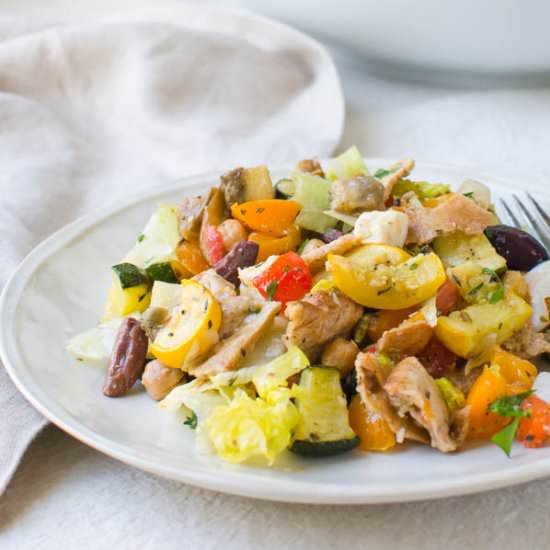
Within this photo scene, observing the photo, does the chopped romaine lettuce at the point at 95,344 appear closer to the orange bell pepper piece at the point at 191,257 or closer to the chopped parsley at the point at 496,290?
the orange bell pepper piece at the point at 191,257

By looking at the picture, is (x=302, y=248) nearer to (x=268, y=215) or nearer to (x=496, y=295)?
(x=268, y=215)

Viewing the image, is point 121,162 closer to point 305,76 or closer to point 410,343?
point 305,76

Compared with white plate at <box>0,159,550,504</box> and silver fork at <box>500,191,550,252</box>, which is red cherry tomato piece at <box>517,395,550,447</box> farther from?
silver fork at <box>500,191,550,252</box>

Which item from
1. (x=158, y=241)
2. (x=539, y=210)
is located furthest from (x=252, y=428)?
(x=539, y=210)

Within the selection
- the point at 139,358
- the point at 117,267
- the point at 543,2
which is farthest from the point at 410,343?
the point at 543,2

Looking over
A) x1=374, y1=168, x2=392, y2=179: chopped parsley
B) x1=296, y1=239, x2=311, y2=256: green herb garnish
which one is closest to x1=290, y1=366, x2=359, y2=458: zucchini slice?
x1=296, y1=239, x2=311, y2=256: green herb garnish

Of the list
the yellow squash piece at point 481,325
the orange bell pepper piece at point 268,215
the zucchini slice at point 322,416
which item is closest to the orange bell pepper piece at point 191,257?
the orange bell pepper piece at point 268,215

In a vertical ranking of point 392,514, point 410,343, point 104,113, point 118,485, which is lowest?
point 104,113
